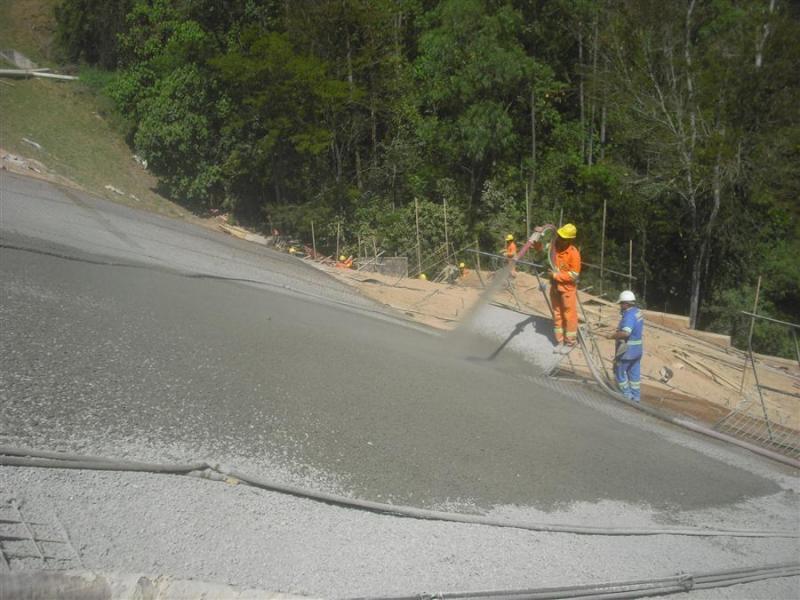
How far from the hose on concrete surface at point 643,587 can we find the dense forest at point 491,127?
17.0 meters

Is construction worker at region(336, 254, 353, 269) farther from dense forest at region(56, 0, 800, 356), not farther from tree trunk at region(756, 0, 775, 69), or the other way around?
tree trunk at region(756, 0, 775, 69)

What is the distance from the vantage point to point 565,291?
9859 millimetres

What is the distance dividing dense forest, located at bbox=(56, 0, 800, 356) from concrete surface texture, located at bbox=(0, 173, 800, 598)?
45.7ft

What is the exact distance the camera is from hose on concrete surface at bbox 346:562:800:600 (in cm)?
415

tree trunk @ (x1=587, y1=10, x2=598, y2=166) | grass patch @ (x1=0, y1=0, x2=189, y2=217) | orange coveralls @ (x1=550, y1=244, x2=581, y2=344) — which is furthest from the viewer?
tree trunk @ (x1=587, y1=10, x2=598, y2=166)

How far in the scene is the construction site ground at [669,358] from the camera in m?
10.4

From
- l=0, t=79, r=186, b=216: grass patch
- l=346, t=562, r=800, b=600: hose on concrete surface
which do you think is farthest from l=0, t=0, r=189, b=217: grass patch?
l=346, t=562, r=800, b=600: hose on concrete surface

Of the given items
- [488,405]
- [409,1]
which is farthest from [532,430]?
[409,1]

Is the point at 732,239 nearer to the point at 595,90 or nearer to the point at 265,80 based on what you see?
the point at 595,90

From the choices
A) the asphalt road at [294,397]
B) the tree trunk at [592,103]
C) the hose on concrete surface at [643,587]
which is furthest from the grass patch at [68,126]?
the hose on concrete surface at [643,587]

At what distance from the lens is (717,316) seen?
75.5 feet

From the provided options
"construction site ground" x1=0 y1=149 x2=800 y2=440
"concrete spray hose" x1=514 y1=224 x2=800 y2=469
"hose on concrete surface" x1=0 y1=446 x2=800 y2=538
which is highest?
"hose on concrete surface" x1=0 y1=446 x2=800 y2=538

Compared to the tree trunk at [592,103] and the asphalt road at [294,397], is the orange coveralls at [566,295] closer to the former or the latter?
the asphalt road at [294,397]

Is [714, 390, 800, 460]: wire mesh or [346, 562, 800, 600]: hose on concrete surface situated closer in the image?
[346, 562, 800, 600]: hose on concrete surface
